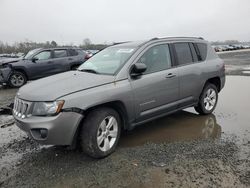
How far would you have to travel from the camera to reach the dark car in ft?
39.0

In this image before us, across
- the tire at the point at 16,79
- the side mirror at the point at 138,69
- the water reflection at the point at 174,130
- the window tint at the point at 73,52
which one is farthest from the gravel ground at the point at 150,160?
the window tint at the point at 73,52

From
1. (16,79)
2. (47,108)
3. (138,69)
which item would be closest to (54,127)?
(47,108)

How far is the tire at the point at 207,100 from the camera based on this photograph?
20.1ft

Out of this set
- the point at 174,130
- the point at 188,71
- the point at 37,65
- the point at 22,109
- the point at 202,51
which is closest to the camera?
the point at 22,109

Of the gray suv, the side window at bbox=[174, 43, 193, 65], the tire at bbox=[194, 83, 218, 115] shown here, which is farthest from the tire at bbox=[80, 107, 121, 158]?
the tire at bbox=[194, 83, 218, 115]

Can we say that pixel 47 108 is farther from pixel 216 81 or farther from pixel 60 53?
pixel 60 53

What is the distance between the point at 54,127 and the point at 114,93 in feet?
3.51

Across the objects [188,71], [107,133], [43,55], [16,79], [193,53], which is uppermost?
[193,53]

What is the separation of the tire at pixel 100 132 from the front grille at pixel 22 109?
2.72ft

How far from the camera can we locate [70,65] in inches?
506

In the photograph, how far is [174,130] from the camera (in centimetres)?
542

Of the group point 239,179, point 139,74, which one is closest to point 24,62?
point 139,74

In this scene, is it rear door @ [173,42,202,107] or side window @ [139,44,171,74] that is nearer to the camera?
side window @ [139,44,171,74]

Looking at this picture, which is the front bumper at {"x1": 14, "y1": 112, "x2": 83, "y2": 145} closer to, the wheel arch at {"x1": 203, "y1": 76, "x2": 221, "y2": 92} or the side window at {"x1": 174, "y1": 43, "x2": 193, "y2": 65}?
the side window at {"x1": 174, "y1": 43, "x2": 193, "y2": 65}
